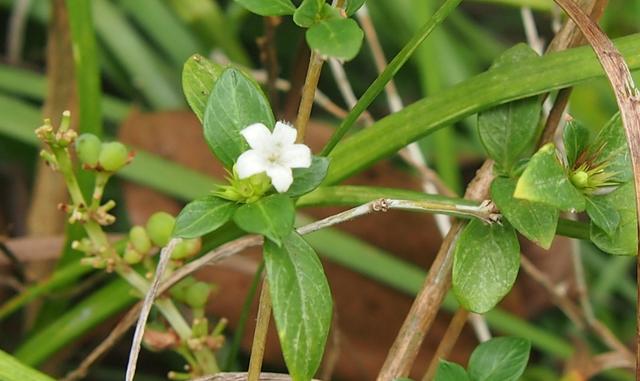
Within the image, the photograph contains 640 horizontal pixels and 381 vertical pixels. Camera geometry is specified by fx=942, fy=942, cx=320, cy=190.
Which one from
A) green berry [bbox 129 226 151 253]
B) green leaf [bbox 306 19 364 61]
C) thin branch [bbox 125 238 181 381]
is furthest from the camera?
green berry [bbox 129 226 151 253]

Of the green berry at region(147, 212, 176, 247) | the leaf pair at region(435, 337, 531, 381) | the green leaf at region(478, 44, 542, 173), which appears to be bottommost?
the leaf pair at region(435, 337, 531, 381)

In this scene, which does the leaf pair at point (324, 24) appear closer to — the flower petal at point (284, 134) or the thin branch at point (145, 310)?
the flower petal at point (284, 134)

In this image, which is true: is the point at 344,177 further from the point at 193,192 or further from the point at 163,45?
the point at 163,45

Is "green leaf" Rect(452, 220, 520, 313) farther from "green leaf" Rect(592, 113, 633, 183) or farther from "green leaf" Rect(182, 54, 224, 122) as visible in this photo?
"green leaf" Rect(182, 54, 224, 122)

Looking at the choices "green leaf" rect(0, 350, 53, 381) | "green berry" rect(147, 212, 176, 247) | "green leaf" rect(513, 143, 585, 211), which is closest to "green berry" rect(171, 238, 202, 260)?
"green berry" rect(147, 212, 176, 247)

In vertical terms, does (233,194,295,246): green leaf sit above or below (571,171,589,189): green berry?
below

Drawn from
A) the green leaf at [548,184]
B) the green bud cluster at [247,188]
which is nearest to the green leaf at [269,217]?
the green bud cluster at [247,188]

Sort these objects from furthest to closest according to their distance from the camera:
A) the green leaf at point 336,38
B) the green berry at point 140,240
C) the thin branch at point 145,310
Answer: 1. the green berry at point 140,240
2. the thin branch at point 145,310
3. the green leaf at point 336,38
